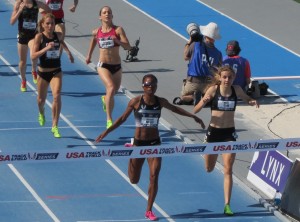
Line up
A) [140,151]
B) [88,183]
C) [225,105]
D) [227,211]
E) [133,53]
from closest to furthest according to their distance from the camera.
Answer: [140,151]
[225,105]
[227,211]
[88,183]
[133,53]

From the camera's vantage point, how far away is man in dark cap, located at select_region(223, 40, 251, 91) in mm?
21641

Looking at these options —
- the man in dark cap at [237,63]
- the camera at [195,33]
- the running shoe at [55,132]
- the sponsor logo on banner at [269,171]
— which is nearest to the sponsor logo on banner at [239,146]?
the sponsor logo on banner at [269,171]

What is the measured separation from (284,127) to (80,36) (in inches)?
338

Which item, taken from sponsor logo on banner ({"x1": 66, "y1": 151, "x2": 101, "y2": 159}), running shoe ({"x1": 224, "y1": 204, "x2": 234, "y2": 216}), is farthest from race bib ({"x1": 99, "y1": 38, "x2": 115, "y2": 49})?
sponsor logo on banner ({"x1": 66, "y1": 151, "x2": 101, "y2": 159})

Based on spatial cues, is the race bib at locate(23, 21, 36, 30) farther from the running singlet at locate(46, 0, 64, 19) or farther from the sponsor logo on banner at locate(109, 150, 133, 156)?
the sponsor logo on banner at locate(109, 150, 133, 156)

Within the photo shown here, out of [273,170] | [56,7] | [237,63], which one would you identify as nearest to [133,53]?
[56,7]

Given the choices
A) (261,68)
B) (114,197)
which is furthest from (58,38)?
(261,68)

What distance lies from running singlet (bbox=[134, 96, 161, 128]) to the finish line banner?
58 cm

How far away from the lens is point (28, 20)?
23078 mm

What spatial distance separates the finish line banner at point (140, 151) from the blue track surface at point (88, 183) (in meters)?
1.19

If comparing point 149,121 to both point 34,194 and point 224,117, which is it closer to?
point 224,117

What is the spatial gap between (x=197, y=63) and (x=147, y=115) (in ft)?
20.2

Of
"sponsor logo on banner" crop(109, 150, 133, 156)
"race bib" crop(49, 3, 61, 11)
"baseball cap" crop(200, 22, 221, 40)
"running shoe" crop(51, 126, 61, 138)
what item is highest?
"baseball cap" crop(200, 22, 221, 40)

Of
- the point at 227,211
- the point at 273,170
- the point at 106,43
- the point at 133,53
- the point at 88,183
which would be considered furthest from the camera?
the point at 133,53
